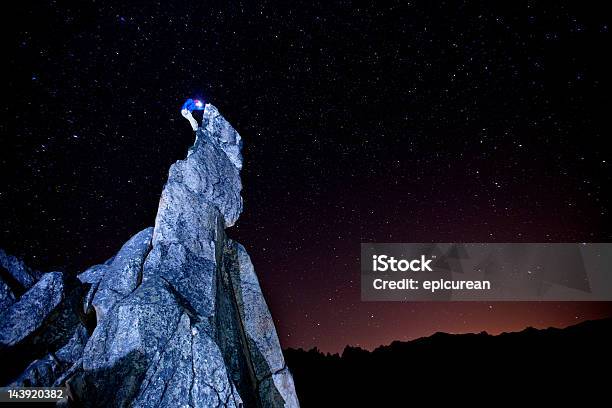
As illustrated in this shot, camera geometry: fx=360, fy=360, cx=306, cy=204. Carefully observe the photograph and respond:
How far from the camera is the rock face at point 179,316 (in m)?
10.0

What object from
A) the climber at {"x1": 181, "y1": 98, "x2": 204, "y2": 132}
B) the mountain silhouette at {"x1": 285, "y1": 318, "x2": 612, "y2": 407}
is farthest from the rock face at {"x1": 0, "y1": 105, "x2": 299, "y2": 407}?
the mountain silhouette at {"x1": 285, "y1": 318, "x2": 612, "y2": 407}

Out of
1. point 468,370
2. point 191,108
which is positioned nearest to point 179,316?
point 191,108

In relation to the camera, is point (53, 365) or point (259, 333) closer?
point (53, 365)

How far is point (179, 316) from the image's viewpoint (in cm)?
1107

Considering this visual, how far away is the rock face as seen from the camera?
395 inches

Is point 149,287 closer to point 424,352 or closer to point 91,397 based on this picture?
point 91,397

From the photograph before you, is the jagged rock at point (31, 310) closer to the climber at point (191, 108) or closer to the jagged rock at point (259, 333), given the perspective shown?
the jagged rock at point (259, 333)

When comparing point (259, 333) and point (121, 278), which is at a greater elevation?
point (121, 278)

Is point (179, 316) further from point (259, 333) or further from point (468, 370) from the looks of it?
point (468, 370)

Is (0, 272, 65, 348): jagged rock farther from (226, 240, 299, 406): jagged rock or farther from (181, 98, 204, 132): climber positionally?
(181, 98, 204, 132): climber

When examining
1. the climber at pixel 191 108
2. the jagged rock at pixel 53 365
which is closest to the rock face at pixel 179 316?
the jagged rock at pixel 53 365

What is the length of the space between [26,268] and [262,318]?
33.6 feet

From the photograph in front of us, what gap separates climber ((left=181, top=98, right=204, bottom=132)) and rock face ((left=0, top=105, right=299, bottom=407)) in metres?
0.74

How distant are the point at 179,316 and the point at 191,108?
12.8m
